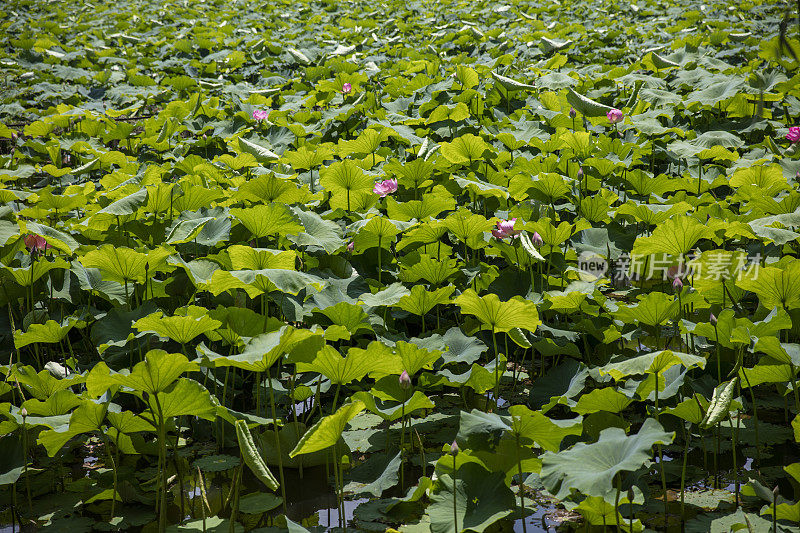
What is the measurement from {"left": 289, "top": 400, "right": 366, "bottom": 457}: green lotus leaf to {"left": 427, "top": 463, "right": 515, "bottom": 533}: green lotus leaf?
23 centimetres

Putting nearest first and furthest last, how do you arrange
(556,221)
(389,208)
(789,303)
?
(789,303) → (389,208) → (556,221)

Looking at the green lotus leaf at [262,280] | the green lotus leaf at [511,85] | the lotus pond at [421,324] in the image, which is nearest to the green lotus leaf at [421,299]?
the lotus pond at [421,324]

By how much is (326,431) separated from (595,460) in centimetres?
52

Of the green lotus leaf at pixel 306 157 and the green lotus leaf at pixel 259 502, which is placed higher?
the green lotus leaf at pixel 306 157

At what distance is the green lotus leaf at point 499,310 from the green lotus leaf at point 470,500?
40 cm

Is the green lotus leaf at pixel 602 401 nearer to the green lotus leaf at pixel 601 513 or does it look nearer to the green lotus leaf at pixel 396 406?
the green lotus leaf at pixel 601 513

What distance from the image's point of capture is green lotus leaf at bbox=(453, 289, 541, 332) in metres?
1.62

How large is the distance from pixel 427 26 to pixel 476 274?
5985 millimetres

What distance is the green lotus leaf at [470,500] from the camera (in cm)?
130

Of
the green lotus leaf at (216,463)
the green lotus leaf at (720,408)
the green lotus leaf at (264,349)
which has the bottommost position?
the green lotus leaf at (216,463)

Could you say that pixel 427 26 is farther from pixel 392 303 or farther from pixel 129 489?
pixel 129 489

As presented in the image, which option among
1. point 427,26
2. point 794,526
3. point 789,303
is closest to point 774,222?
point 789,303

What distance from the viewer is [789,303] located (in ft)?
5.61

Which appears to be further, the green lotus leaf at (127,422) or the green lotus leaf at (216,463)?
the green lotus leaf at (216,463)
